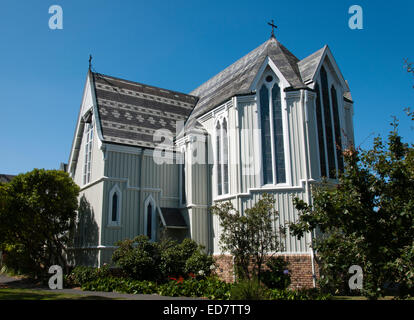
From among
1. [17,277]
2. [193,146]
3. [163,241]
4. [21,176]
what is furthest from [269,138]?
[17,277]

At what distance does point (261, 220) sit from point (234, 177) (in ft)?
15.7

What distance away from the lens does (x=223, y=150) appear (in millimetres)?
22891

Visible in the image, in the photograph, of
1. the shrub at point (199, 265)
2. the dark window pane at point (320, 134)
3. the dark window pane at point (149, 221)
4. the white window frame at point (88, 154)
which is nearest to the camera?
the shrub at point (199, 265)

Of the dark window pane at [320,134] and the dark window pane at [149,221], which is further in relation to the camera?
the dark window pane at [149,221]

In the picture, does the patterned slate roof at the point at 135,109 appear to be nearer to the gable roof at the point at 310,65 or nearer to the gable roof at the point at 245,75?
the gable roof at the point at 245,75

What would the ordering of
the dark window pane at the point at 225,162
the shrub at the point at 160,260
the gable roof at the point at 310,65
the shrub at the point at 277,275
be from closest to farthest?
the shrub at the point at 277,275, the shrub at the point at 160,260, the gable roof at the point at 310,65, the dark window pane at the point at 225,162

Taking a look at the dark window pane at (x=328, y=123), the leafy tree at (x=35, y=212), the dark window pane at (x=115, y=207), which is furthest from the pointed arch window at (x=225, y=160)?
the leafy tree at (x=35, y=212)

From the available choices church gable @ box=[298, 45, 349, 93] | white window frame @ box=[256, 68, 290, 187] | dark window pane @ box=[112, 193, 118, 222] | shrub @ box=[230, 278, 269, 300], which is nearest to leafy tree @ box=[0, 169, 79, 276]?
dark window pane @ box=[112, 193, 118, 222]

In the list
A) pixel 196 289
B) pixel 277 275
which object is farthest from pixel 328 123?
pixel 196 289

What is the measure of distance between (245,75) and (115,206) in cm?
1265

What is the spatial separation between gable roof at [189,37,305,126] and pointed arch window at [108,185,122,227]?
822 centimetres

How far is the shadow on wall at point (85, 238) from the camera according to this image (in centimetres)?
2266

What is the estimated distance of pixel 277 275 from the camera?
17.2m
